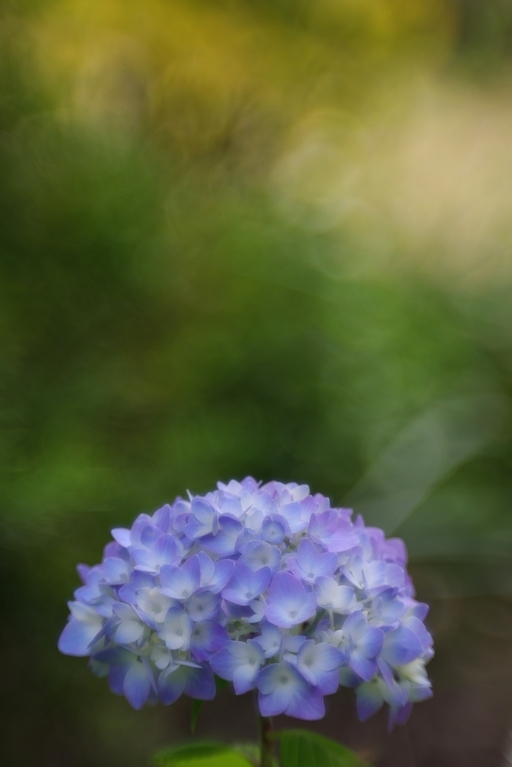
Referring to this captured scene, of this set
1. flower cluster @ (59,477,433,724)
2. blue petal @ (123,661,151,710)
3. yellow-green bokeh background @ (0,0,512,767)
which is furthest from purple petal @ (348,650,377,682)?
yellow-green bokeh background @ (0,0,512,767)

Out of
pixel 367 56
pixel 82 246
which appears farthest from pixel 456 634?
pixel 367 56

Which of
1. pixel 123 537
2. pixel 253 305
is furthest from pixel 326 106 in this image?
pixel 123 537

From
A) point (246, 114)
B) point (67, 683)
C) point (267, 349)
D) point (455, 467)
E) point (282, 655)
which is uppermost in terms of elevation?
point (246, 114)

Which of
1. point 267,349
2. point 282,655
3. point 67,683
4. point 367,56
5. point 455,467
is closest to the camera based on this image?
point 282,655

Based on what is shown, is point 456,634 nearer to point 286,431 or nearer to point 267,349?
point 286,431

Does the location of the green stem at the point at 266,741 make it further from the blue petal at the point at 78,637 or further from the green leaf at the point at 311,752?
the blue petal at the point at 78,637

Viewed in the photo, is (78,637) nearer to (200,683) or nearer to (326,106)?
(200,683)
